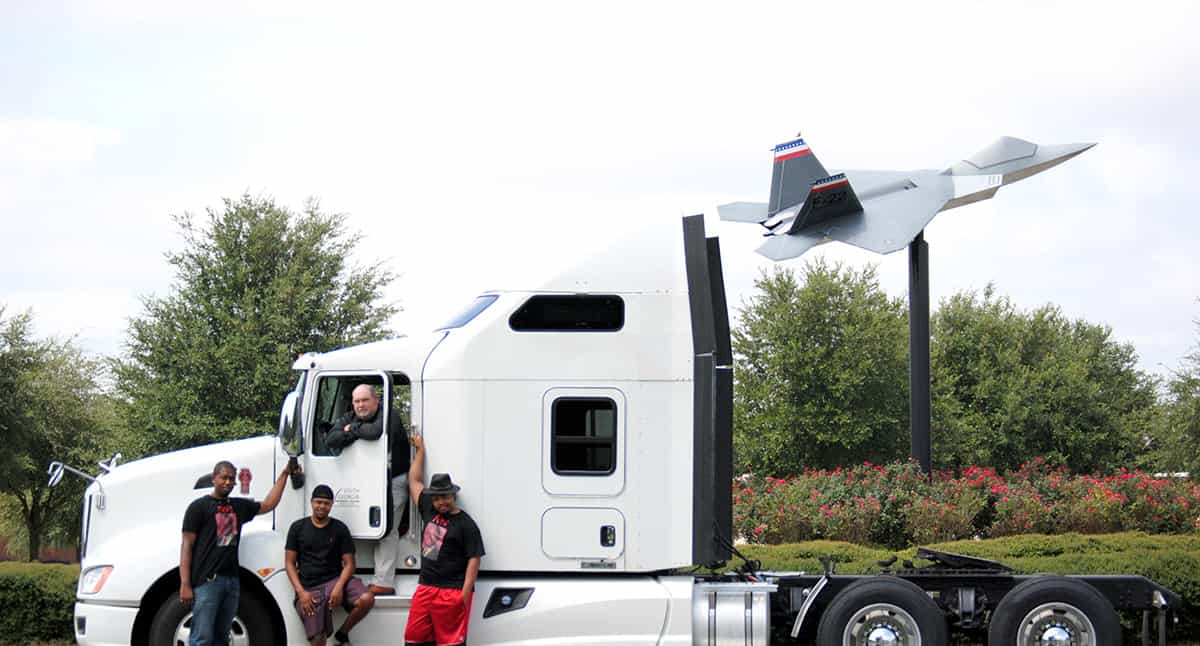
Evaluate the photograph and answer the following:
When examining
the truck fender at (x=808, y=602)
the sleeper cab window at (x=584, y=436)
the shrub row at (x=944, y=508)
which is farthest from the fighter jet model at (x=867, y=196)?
the sleeper cab window at (x=584, y=436)

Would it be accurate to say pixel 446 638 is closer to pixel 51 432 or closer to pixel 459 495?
pixel 459 495

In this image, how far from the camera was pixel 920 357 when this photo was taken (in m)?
17.8

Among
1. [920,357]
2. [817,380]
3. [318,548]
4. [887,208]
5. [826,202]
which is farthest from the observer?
[817,380]

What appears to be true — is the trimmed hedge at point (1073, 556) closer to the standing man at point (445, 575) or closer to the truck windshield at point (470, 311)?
the standing man at point (445, 575)

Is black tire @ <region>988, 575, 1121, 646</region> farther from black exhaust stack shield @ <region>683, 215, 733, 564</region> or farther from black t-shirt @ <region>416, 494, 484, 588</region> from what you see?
black t-shirt @ <region>416, 494, 484, 588</region>

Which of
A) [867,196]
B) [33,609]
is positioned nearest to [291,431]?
[33,609]

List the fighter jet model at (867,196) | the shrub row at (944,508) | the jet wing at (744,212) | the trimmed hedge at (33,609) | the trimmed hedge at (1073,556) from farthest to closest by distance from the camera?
the jet wing at (744,212) < the fighter jet model at (867,196) < the shrub row at (944,508) < the trimmed hedge at (33,609) < the trimmed hedge at (1073,556)

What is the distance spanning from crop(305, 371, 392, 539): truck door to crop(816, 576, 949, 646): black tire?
358 centimetres

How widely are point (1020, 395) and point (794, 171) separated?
942 inches

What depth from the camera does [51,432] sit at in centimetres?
3325

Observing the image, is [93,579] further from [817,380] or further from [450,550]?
[817,380]

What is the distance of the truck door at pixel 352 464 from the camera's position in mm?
9445

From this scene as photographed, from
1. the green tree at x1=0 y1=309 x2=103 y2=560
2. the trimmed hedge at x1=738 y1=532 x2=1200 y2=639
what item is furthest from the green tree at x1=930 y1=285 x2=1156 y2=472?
the green tree at x1=0 y1=309 x2=103 y2=560

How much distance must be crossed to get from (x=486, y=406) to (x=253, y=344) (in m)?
14.8
